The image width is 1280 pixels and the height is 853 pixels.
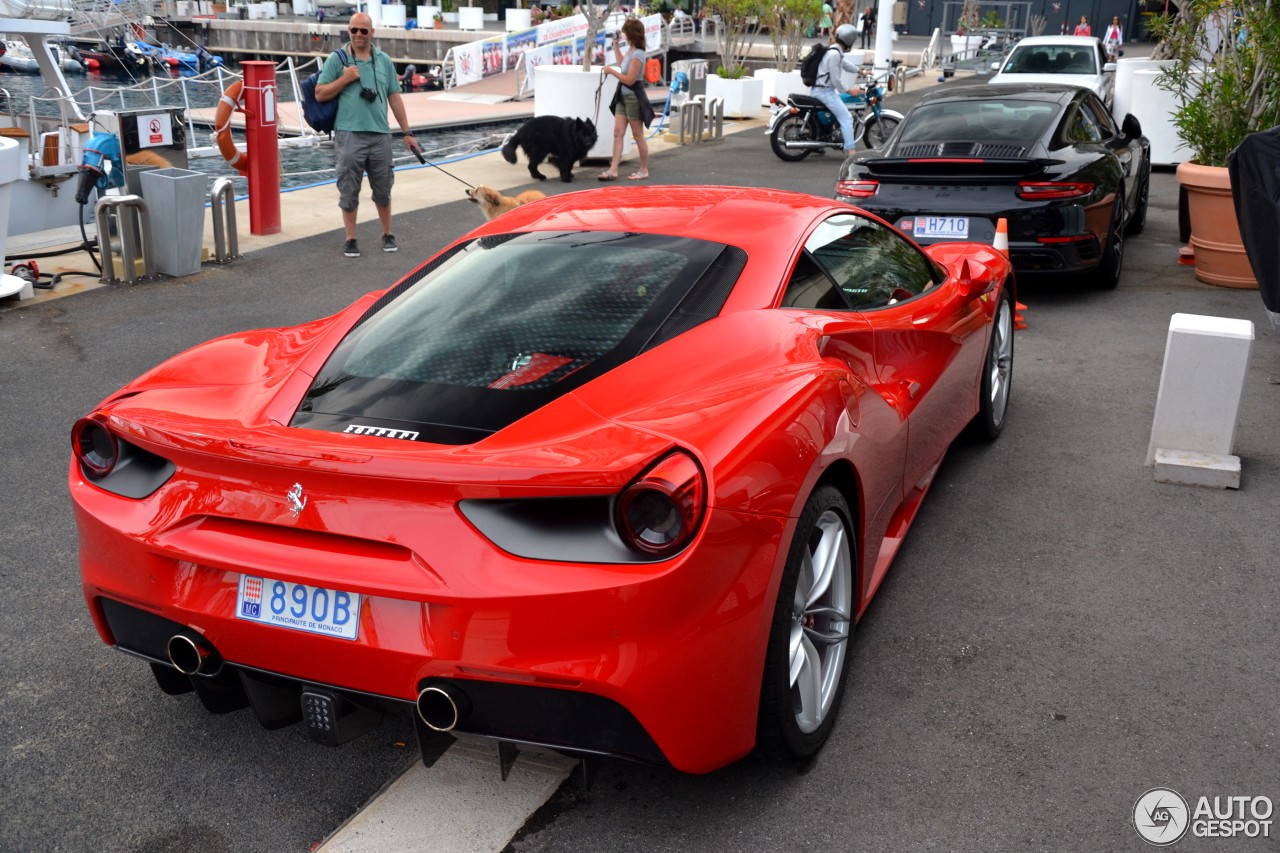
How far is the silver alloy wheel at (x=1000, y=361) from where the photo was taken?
5656 millimetres

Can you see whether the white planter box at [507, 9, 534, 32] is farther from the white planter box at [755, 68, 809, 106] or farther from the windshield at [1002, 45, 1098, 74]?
the windshield at [1002, 45, 1098, 74]

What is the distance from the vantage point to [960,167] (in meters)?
8.36

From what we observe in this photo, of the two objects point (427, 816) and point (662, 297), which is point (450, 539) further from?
point (662, 297)

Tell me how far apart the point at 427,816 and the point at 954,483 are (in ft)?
10.3

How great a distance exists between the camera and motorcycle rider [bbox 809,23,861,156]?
54.1ft

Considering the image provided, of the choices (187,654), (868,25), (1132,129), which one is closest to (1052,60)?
(1132,129)

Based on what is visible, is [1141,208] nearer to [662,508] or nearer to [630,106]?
[630,106]

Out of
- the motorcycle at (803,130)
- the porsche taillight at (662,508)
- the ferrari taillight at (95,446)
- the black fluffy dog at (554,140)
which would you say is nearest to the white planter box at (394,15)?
the motorcycle at (803,130)

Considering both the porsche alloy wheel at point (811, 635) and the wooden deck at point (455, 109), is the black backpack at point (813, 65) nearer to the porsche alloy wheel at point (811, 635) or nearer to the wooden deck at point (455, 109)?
the wooden deck at point (455, 109)

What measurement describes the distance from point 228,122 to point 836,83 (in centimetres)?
892

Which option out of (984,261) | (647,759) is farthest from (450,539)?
(984,261)

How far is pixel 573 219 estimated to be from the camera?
4023mm

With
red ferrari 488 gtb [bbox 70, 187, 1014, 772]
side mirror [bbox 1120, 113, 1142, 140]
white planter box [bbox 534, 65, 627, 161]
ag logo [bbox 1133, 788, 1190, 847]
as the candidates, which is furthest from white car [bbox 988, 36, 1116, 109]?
ag logo [bbox 1133, 788, 1190, 847]

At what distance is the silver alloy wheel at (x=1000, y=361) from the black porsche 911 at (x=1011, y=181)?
2.32m
